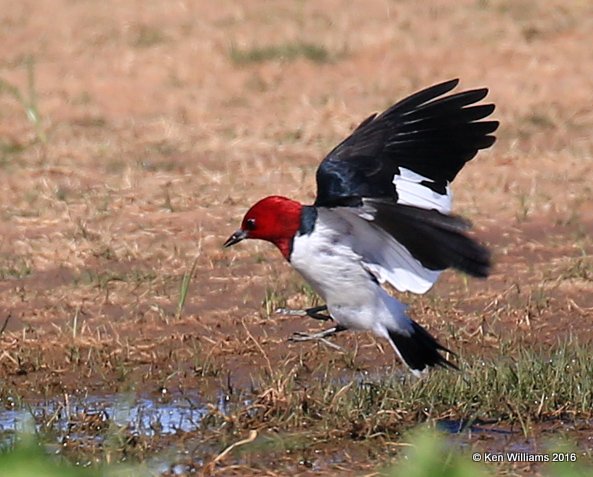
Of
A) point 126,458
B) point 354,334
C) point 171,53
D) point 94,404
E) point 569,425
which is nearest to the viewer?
point 126,458

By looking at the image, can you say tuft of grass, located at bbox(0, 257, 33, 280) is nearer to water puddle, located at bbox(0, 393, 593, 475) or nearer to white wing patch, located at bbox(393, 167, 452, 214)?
water puddle, located at bbox(0, 393, 593, 475)

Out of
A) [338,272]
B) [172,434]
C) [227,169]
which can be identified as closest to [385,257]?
[338,272]

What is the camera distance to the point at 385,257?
18.9ft

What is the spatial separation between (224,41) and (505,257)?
495cm

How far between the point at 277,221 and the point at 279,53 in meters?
6.45

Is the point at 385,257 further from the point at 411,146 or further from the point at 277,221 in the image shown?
the point at 411,146

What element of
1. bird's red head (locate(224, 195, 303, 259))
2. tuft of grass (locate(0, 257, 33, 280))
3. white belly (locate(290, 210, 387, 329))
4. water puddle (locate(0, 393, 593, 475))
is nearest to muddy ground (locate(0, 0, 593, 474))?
tuft of grass (locate(0, 257, 33, 280))

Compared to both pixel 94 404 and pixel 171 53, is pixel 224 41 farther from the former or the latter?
pixel 94 404

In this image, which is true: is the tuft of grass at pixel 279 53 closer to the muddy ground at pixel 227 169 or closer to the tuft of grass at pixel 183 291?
the muddy ground at pixel 227 169

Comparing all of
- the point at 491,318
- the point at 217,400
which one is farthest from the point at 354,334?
the point at 217,400

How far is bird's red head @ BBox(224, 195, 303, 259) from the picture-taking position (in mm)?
5711

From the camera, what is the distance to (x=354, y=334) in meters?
7.04

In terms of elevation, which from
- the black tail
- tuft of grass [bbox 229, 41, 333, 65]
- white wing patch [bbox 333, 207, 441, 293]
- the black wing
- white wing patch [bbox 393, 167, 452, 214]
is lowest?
the black tail

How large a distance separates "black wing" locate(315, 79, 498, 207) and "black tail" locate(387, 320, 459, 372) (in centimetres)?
55
